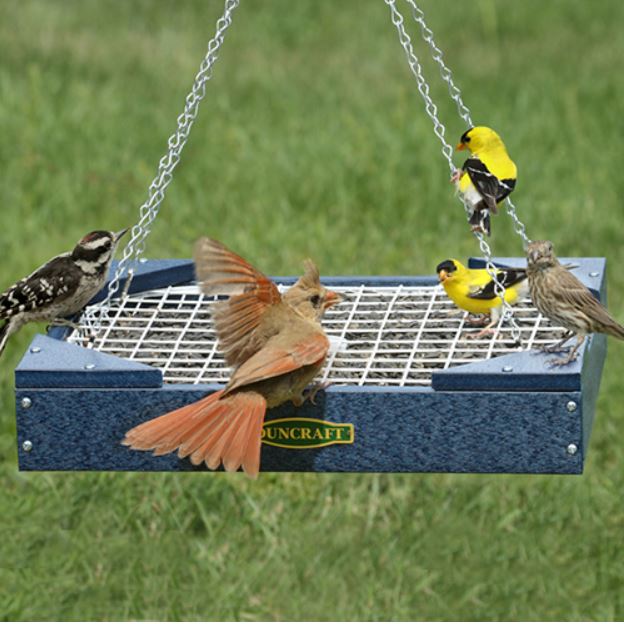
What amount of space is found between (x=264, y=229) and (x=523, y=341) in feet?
13.8

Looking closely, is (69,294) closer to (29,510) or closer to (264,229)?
(29,510)

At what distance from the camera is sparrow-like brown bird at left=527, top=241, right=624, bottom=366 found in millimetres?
4945

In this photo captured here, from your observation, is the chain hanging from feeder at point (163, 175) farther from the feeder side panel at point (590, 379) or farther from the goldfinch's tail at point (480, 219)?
the feeder side panel at point (590, 379)

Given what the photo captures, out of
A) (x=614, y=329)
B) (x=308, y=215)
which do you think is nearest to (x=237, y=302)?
(x=614, y=329)

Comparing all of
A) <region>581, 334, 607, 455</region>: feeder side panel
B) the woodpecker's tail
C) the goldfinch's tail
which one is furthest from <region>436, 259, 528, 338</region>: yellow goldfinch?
the woodpecker's tail

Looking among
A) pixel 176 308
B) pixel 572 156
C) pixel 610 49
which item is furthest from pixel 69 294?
pixel 610 49

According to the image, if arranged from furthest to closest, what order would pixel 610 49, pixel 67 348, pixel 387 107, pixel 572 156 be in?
pixel 610 49 → pixel 387 107 → pixel 572 156 → pixel 67 348

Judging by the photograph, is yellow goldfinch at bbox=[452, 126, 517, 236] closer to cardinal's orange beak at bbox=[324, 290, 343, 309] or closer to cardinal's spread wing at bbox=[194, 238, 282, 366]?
cardinal's orange beak at bbox=[324, 290, 343, 309]

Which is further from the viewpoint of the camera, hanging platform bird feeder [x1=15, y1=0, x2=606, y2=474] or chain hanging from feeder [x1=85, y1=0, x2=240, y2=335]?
chain hanging from feeder [x1=85, y1=0, x2=240, y2=335]

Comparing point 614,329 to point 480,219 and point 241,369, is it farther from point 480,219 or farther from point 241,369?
point 241,369

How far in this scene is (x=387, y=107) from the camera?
37.8ft

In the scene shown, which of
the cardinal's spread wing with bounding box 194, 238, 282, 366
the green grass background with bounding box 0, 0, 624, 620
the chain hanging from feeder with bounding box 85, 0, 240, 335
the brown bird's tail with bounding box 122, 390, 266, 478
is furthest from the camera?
the green grass background with bounding box 0, 0, 624, 620

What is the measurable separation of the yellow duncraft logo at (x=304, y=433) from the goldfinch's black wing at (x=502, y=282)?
842 mm

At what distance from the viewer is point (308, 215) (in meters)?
9.76
